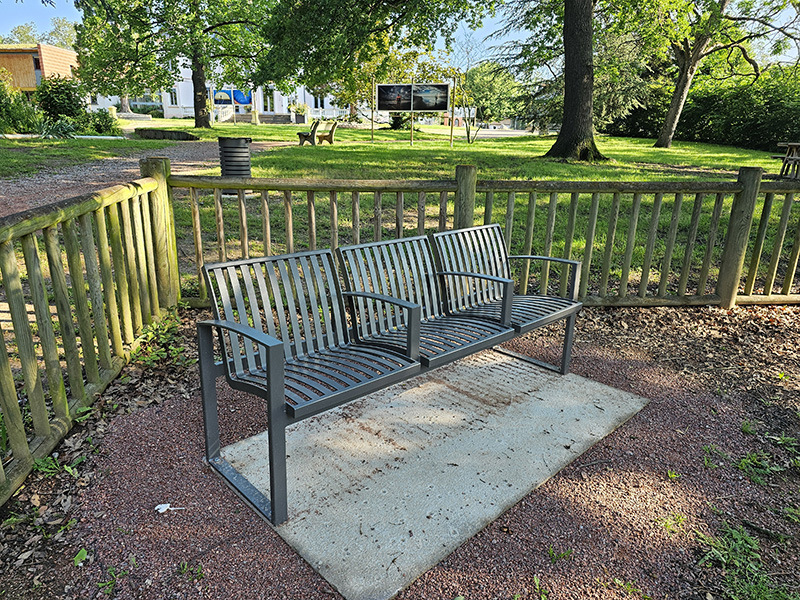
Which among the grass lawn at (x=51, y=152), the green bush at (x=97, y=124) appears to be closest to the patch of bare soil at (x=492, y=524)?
the grass lawn at (x=51, y=152)

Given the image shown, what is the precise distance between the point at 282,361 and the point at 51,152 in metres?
14.6

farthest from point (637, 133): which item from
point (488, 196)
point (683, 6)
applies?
point (488, 196)

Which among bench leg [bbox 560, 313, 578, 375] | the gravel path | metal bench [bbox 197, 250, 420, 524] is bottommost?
bench leg [bbox 560, 313, 578, 375]

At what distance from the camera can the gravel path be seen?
8.50 m

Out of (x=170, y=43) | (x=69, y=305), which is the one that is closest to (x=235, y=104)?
(x=170, y=43)

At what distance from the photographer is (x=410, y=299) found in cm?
361

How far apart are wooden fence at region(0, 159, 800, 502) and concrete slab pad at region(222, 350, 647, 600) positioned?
1.08 meters

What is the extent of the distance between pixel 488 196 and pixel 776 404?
8.86 ft

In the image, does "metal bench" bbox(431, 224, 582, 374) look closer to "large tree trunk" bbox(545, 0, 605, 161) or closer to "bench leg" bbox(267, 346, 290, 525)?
"bench leg" bbox(267, 346, 290, 525)

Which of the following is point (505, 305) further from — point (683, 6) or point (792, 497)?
point (683, 6)

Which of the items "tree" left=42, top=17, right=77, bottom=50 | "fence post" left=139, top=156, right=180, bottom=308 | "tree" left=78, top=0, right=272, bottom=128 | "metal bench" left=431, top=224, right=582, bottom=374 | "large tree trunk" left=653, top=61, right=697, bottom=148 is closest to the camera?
"metal bench" left=431, top=224, right=582, bottom=374

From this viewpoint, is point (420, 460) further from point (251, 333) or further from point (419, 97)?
point (419, 97)

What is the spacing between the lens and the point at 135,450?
9.87ft

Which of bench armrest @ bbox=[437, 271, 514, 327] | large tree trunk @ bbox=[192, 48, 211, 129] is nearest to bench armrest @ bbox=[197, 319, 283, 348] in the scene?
bench armrest @ bbox=[437, 271, 514, 327]
